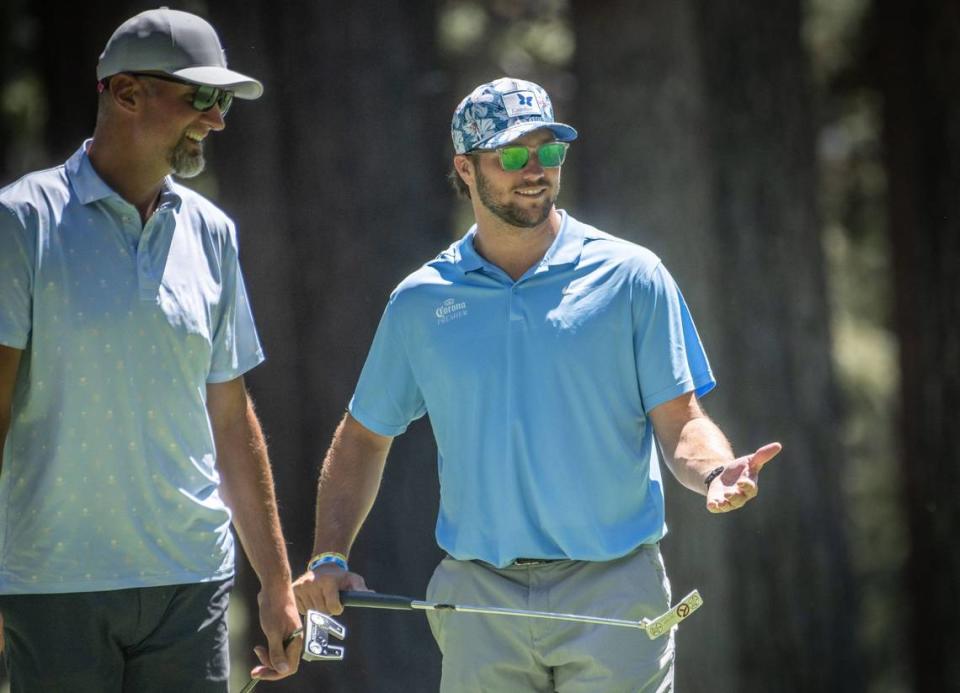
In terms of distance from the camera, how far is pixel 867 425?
575 cm

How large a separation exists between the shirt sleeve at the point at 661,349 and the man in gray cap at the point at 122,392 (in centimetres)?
111

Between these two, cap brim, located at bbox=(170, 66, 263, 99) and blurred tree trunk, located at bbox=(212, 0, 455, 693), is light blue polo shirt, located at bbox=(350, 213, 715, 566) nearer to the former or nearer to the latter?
cap brim, located at bbox=(170, 66, 263, 99)

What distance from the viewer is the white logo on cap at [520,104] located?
3930 millimetres

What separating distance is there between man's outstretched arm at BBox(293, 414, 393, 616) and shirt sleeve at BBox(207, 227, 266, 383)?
0.36 m

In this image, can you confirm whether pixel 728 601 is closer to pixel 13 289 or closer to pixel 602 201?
pixel 602 201

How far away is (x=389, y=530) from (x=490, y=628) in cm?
164

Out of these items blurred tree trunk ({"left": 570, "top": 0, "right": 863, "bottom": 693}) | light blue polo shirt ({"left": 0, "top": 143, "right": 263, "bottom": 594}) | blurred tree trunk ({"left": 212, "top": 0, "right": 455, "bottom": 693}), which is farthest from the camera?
blurred tree trunk ({"left": 570, "top": 0, "right": 863, "bottom": 693})

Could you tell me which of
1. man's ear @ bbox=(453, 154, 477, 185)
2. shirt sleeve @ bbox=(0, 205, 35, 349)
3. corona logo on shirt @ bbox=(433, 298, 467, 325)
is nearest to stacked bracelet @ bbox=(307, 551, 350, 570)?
corona logo on shirt @ bbox=(433, 298, 467, 325)

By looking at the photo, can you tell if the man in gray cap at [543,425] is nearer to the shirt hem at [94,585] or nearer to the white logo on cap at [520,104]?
the white logo on cap at [520,104]

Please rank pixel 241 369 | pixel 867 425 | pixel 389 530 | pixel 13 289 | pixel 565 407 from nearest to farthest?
pixel 13 289, pixel 565 407, pixel 241 369, pixel 389 530, pixel 867 425

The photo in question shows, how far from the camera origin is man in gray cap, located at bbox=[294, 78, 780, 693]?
12.2ft

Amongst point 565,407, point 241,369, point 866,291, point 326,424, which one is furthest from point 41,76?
point 866,291

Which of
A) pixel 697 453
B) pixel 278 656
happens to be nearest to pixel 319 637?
pixel 278 656

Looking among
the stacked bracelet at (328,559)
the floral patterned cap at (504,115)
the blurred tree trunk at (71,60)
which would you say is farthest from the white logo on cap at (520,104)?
the blurred tree trunk at (71,60)
